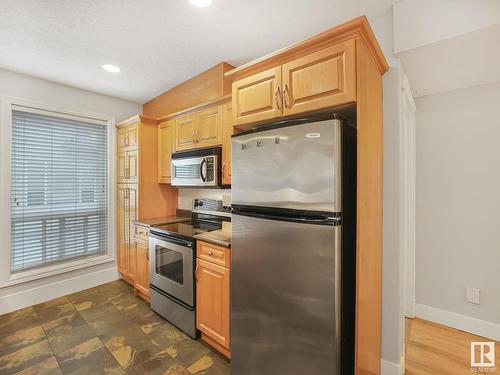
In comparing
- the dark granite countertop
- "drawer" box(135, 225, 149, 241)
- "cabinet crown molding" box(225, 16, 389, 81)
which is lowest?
"drawer" box(135, 225, 149, 241)

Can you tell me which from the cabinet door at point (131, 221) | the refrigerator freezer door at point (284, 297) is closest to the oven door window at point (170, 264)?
the cabinet door at point (131, 221)

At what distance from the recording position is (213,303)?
6.42ft

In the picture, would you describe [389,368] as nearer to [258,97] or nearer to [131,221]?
[258,97]

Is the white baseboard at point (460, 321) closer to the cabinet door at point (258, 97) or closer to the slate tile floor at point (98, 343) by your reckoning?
the slate tile floor at point (98, 343)

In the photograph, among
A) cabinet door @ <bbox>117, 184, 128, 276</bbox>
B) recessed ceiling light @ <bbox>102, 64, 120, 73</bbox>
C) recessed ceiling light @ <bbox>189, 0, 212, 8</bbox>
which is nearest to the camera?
recessed ceiling light @ <bbox>189, 0, 212, 8</bbox>

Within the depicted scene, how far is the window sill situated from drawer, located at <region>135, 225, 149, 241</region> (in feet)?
3.08

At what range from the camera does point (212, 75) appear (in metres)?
2.61

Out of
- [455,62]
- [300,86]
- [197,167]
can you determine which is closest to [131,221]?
[197,167]

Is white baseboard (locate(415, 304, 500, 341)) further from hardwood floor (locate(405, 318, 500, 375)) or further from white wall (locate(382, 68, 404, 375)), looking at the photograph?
white wall (locate(382, 68, 404, 375))

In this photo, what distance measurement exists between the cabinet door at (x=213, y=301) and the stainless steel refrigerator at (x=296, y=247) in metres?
0.24

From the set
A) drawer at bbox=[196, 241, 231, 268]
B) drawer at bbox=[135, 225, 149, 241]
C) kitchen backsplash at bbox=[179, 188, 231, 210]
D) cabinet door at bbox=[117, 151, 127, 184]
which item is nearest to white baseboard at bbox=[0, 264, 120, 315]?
drawer at bbox=[135, 225, 149, 241]

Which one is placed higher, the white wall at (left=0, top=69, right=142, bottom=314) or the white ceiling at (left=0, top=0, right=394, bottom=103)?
the white ceiling at (left=0, top=0, right=394, bottom=103)

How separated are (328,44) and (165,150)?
2.36 metres

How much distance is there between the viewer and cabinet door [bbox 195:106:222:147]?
2.40 meters
